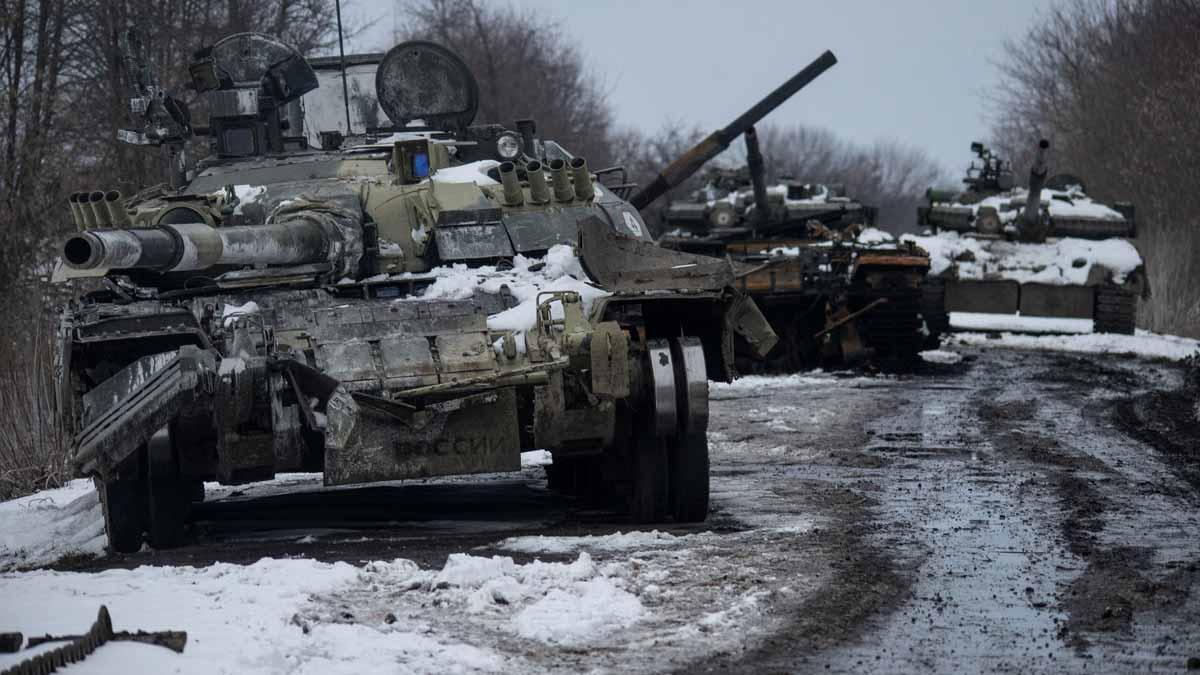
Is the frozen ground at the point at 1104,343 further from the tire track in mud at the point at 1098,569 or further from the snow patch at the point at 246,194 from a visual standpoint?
the snow patch at the point at 246,194

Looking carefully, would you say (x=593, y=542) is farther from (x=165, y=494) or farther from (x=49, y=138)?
(x=49, y=138)

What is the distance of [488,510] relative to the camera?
1030 cm

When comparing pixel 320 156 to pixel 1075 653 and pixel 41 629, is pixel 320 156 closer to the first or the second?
pixel 41 629

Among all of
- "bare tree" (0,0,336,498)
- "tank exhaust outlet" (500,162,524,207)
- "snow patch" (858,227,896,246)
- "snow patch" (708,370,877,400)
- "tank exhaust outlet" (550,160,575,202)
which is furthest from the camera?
"snow patch" (858,227,896,246)

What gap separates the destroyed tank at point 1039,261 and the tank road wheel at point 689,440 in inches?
506

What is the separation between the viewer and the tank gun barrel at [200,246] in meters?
7.44

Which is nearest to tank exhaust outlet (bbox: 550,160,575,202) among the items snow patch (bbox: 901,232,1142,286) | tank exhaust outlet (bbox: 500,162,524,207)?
tank exhaust outlet (bbox: 500,162,524,207)

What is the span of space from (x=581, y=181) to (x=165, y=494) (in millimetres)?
2954

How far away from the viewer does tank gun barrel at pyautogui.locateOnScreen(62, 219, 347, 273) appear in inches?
293

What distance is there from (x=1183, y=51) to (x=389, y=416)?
19289 mm

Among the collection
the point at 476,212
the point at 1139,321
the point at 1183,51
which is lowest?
the point at 1139,321

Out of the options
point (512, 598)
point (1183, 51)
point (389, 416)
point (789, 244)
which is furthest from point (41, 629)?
point (1183, 51)

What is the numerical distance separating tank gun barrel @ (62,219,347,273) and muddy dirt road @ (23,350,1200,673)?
138 cm

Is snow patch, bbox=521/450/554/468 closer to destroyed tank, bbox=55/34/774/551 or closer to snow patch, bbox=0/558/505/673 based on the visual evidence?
destroyed tank, bbox=55/34/774/551
